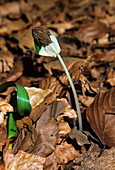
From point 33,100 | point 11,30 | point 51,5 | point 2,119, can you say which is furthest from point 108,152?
point 51,5

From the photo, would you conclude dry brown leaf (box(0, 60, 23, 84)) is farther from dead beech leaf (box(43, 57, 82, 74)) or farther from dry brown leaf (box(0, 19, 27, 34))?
dry brown leaf (box(0, 19, 27, 34))

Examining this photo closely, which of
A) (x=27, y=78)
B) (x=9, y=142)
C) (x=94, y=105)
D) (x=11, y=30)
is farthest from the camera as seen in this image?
(x=11, y=30)

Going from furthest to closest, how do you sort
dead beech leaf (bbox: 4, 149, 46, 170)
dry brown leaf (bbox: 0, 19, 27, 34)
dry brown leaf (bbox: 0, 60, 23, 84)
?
dry brown leaf (bbox: 0, 19, 27, 34) < dry brown leaf (bbox: 0, 60, 23, 84) < dead beech leaf (bbox: 4, 149, 46, 170)

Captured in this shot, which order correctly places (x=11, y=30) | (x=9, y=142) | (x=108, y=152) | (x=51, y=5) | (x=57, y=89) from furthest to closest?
(x=51, y=5) < (x=11, y=30) < (x=57, y=89) < (x=9, y=142) < (x=108, y=152)

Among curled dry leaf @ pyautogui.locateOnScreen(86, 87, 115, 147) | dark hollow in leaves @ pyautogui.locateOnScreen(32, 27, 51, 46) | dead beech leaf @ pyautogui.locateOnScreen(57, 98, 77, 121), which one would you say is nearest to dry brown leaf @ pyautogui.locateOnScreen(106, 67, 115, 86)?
curled dry leaf @ pyautogui.locateOnScreen(86, 87, 115, 147)

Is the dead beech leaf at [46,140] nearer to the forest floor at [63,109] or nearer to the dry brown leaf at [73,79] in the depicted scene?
the forest floor at [63,109]

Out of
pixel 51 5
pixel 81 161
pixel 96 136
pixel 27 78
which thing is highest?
pixel 51 5

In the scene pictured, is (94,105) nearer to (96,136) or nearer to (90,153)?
(96,136)
